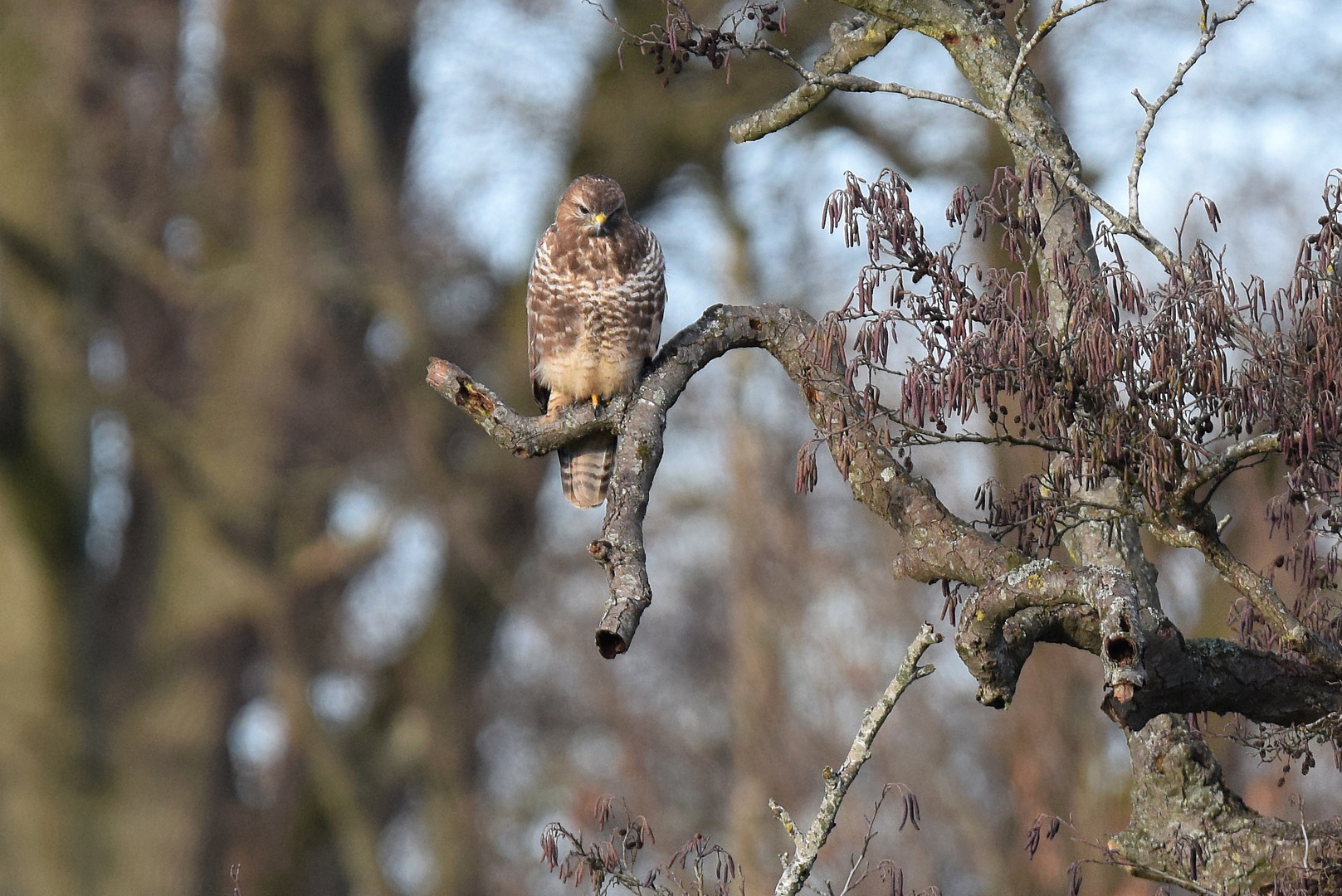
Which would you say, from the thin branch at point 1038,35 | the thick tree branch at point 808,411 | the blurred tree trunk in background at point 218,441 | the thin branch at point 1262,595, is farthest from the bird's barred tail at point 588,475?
the blurred tree trunk in background at point 218,441

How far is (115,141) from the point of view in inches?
504

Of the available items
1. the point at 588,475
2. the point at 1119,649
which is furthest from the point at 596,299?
the point at 1119,649

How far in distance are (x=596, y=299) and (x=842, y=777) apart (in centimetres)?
281

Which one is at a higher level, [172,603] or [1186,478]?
[172,603]

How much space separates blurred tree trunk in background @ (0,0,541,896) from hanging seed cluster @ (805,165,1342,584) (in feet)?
28.4

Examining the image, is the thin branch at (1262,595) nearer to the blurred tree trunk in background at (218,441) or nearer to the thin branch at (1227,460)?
the thin branch at (1227,460)

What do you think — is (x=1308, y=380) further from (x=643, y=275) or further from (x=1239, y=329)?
(x=643, y=275)

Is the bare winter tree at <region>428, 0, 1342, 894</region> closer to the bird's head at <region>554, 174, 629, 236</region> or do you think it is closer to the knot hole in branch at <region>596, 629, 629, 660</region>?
the knot hole in branch at <region>596, 629, 629, 660</region>

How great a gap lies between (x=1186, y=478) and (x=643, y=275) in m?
2.95

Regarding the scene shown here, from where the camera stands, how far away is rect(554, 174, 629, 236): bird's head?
5.87 metres

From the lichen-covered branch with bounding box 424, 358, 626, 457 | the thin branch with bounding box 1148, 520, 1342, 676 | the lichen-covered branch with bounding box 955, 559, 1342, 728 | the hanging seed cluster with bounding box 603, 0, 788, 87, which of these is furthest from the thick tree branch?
the hanging seed cluster with bounding box 603, 0, 788, 87

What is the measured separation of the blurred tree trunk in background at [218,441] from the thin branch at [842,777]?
840cm

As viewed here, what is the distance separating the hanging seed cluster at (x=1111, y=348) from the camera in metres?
3.05

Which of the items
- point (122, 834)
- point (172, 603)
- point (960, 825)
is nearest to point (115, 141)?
point (172, 603)
